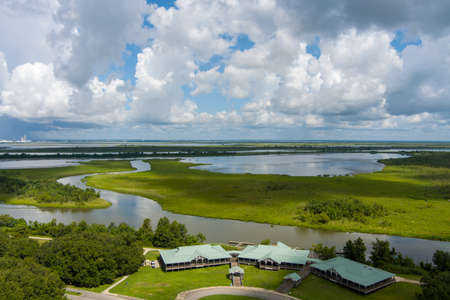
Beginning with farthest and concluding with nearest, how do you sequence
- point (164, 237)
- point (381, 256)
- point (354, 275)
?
point (164, 237)
point (381, 256)
point (354, 275)

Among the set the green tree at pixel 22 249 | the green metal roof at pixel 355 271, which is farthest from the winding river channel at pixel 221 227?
the green tree at pixel 22 249

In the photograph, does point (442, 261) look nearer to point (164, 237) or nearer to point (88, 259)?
point (164, 237)

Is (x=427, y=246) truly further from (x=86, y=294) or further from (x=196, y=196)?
(x=196, y=196)

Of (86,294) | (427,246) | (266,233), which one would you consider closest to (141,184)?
(266,233)

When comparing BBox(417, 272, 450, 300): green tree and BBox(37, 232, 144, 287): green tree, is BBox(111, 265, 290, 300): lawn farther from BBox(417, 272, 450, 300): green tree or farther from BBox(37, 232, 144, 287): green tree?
BBox(417, 272, 450, 300): green tree

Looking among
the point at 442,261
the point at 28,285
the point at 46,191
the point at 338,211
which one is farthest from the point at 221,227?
the point at 46,191

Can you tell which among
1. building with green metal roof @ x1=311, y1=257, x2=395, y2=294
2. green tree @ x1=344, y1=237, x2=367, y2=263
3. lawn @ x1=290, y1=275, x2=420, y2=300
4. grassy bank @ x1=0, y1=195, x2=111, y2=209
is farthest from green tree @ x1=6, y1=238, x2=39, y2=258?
green tree @ x1=344, y1=237, x2=367, y2=263
